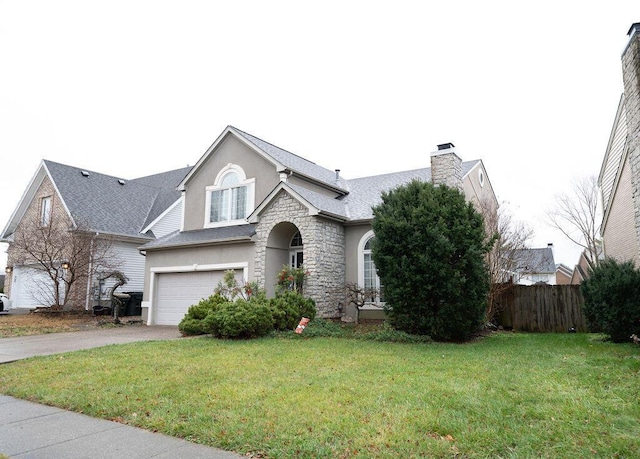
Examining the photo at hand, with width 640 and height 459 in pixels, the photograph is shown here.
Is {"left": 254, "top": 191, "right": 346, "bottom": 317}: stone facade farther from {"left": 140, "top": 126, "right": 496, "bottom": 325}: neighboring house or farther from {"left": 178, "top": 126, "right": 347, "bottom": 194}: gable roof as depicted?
{"left": 178, "top": 126, "right": 347, "bottom": 194}: gable roof

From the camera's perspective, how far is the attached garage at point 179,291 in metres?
16.3

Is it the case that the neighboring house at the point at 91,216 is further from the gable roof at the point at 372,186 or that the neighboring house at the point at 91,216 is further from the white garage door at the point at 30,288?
the gable roof at the point at 372,186

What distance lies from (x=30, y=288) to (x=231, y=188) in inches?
550

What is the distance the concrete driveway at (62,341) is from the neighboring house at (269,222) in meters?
3.21

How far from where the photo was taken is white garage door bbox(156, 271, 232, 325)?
16281 millimetres

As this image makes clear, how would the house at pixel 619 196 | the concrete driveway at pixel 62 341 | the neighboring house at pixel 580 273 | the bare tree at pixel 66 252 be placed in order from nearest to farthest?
the concrete driveway at pixel 62 341
the neighboring house at pixel 580 273
the house at pixel 619 196
the bare tree at pixel 66 252

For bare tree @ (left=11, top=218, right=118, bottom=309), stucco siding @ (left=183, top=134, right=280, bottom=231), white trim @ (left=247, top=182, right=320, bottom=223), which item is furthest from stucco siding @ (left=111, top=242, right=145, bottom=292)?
white trim @ (left=247, top=182, right=320, bottom=223)

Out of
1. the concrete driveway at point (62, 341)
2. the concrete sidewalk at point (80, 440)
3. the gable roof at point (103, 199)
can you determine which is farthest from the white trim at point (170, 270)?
the concrete sidewalk at point (80, 440)

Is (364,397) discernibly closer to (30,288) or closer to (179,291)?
(179,291)

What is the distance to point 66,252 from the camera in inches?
742

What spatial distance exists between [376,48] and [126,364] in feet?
33.4

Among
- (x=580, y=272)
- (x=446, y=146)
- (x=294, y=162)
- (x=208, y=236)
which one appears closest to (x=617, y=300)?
(x=580, y=272)

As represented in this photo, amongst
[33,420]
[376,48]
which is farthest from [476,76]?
[33,420]

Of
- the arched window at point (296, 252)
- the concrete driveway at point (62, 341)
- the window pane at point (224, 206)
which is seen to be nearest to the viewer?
the concrete driveway at point (62, 341)
